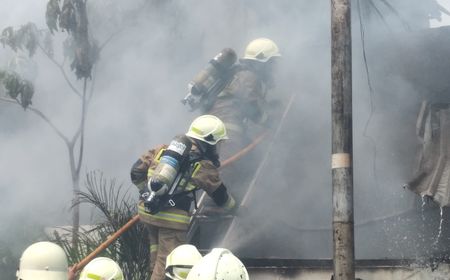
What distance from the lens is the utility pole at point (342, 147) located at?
666cm

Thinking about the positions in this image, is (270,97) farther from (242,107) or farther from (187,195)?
(187,195)

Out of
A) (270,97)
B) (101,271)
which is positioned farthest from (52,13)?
(101,271)

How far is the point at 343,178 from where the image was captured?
6793mm

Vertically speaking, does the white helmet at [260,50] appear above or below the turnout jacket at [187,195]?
above

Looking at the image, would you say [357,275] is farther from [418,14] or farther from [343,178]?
[418,14]

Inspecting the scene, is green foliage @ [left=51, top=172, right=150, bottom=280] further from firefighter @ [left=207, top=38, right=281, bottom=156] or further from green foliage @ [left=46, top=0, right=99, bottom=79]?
green foliage @ [left=46, top=0, right=99, bottom=79]

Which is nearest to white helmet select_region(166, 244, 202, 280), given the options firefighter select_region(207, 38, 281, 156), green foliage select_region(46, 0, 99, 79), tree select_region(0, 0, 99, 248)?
firefighter select_region(207, 38, 281, 156)

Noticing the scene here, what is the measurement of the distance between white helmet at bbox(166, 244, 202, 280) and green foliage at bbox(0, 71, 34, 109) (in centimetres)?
418

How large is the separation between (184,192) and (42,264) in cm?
134

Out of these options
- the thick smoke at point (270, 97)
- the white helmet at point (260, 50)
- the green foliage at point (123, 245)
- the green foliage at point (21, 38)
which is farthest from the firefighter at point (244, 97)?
the green foliage at point (21, 38)

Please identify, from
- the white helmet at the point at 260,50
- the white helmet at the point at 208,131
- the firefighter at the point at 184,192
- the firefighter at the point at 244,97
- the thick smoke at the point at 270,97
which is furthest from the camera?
the white helmet at the point at 260,50

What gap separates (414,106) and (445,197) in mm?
1872

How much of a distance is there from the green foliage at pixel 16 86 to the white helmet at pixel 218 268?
5.14 meters

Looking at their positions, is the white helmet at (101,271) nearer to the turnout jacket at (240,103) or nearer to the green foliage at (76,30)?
the turnout jacket at (240,103)
